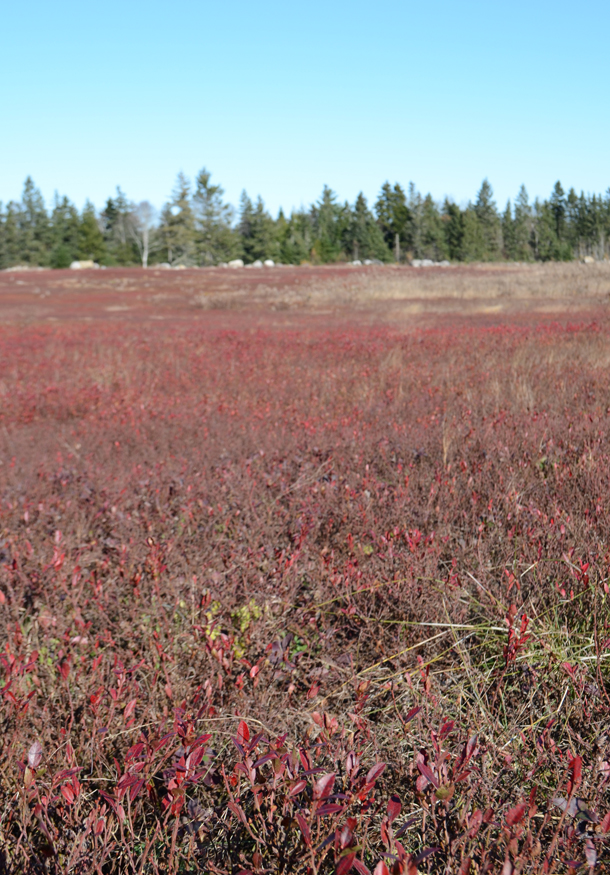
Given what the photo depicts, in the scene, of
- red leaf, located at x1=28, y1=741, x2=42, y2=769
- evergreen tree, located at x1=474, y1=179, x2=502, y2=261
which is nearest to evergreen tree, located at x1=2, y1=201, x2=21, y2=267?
evergreen tree, located at x1=474, y1=179, x2=502, y2=261

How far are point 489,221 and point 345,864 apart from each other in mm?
89273

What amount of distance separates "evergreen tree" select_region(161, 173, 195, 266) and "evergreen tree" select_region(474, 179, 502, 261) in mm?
38966

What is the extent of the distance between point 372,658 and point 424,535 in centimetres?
95

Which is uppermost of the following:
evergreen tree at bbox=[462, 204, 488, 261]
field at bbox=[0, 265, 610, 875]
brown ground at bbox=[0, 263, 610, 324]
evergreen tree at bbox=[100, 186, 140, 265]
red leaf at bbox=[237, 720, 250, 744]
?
evergreen tree at bbox=[100, 186, 140, 265]

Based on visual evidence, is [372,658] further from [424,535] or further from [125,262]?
[125,262]

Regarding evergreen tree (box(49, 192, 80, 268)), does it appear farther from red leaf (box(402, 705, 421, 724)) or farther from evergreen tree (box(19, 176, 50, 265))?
red leaf (box(402, 705, 421, 724))

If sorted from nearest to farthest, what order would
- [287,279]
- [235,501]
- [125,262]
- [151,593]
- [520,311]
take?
1. [151,593]
2. [235,501]
3. [520,311]
4. [287,279]
5. [125,262]

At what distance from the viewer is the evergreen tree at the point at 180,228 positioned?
233 feet

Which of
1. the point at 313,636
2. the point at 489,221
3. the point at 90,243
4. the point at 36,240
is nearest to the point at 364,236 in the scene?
the point at 489,221

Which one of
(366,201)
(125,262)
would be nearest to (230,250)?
(125,262)

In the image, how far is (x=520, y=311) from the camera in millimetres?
18828

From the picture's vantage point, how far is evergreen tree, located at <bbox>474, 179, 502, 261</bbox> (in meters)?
77.9

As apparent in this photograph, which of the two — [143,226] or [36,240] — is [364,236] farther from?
[36,240]

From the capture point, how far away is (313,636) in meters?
2.42
